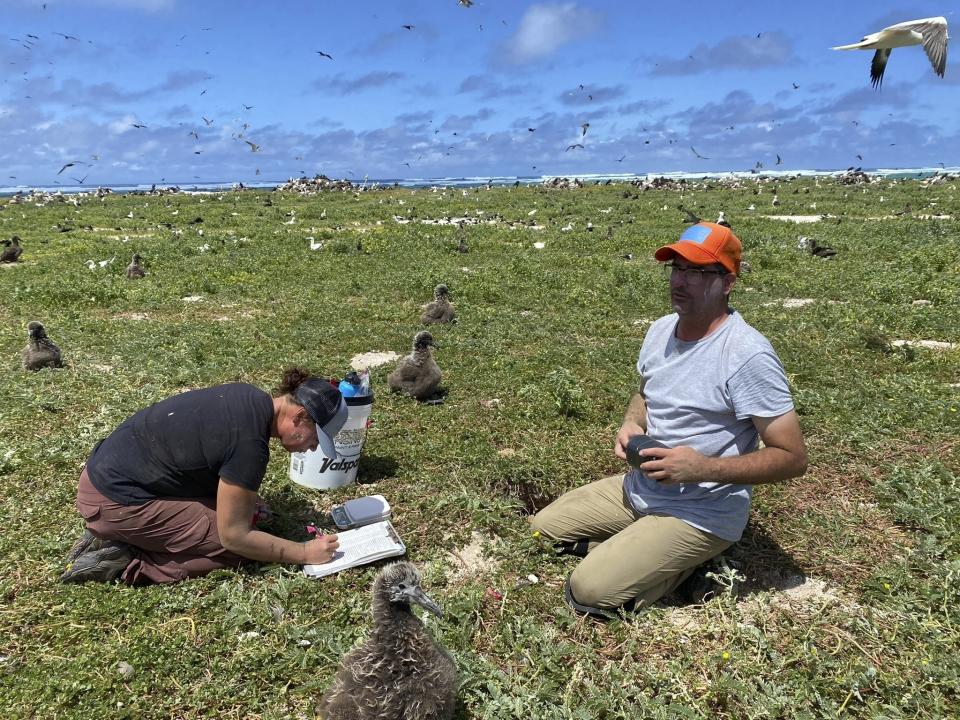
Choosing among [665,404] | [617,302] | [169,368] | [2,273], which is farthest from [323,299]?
[665,404]

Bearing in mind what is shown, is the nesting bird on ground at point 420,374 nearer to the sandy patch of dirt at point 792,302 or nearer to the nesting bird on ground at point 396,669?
the nesting bird on ground at point 396,669

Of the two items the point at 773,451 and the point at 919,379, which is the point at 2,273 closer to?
the point at 773,451

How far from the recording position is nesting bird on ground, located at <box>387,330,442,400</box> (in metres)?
8.27

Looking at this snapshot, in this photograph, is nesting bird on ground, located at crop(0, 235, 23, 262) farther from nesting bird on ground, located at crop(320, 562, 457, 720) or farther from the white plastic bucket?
nesting bird on ground, located at crop(320, 562, 457, 720)

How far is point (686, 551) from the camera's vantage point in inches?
174

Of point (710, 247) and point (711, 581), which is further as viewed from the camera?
point (711, 581)

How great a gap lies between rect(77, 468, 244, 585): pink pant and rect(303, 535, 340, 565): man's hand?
2.02ft

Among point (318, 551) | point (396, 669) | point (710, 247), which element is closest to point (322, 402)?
point (318, 551)

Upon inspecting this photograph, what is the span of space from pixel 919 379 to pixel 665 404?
5.97 metres

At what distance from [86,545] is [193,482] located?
1023mm

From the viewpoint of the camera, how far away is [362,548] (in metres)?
5.06

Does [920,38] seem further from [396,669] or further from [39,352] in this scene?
[39,352]

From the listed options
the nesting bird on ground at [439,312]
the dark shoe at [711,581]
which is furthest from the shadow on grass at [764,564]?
the nesting bird on ground at [439,312]

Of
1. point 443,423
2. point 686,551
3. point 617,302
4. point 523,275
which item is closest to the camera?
point 686,551
